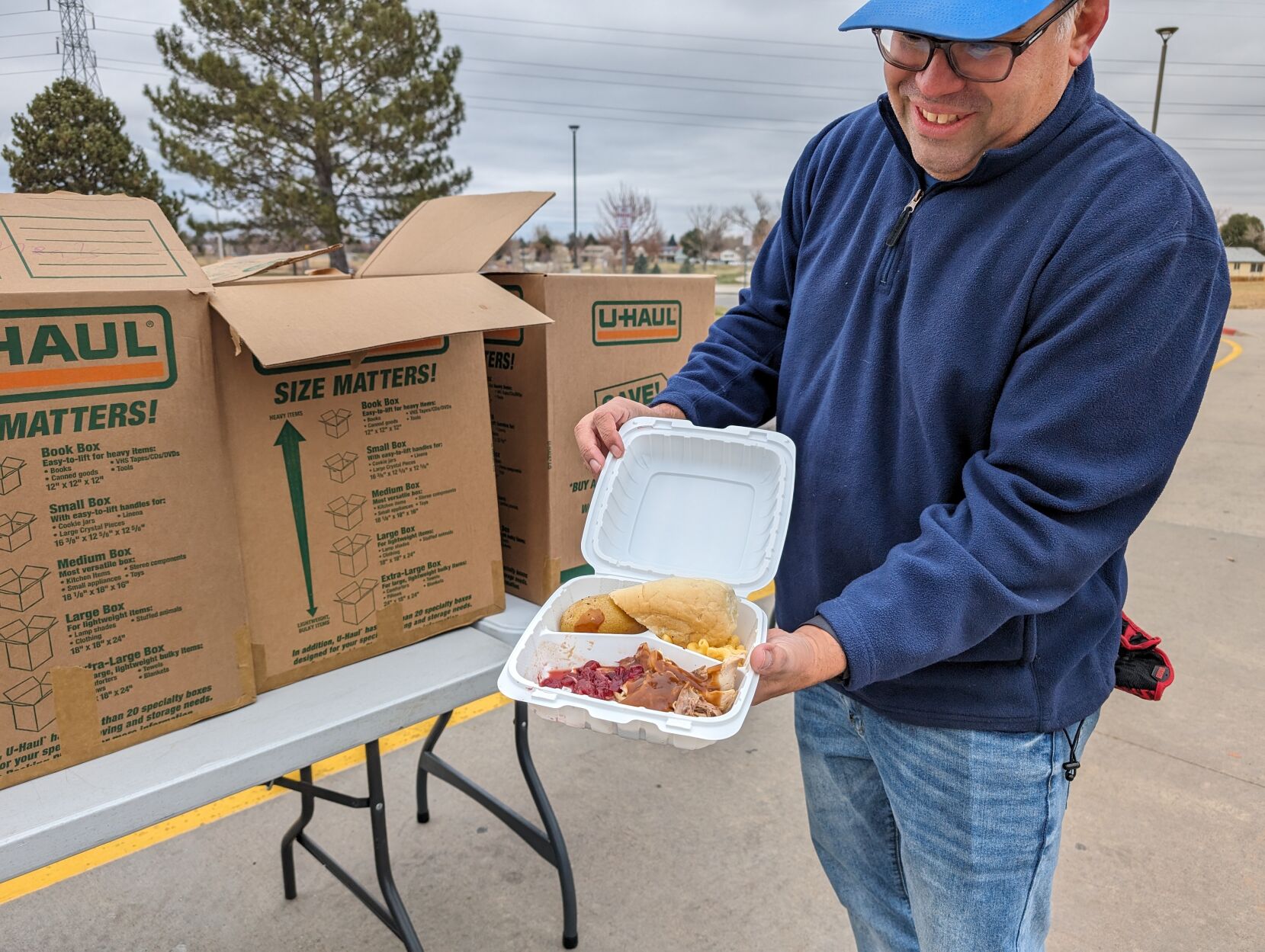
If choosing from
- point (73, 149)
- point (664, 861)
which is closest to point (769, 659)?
point (664, 861)

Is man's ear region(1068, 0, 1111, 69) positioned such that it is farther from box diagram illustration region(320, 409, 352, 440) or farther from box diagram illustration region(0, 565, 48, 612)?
box diagram illustration region(0, 565, 48, 612)

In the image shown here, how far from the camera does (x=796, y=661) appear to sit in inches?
45.0

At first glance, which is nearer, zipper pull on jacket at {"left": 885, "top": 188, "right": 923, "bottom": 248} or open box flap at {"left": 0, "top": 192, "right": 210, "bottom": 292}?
open box flap at {"left": 0, "top": 192, "right": 210, "bottom": 292}

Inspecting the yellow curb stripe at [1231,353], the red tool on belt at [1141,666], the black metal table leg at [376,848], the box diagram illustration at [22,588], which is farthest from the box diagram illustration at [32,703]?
the yellow curb stripe at [1231,353]

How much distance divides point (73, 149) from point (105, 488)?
867 inches

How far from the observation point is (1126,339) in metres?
1.10

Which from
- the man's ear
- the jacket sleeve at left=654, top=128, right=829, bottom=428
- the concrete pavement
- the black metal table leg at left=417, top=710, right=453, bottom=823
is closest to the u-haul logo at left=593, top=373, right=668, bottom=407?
the jacket sleeve at left=654, top=128, right=829, bottom=428

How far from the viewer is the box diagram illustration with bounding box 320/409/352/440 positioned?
5.22ft

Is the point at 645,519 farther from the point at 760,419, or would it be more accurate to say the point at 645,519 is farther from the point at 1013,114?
the point at 1013,114

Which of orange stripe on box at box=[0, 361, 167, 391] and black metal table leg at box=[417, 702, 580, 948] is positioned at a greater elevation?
orange stripe on box at box=[0, 361, 167, 391]

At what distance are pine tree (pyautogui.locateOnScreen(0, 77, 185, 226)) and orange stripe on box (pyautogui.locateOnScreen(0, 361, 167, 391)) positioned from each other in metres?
20.0

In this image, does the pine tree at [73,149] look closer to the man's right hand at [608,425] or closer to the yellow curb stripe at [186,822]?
the yellow curb stripe at [186,822]

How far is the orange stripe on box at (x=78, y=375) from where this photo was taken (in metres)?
1.24

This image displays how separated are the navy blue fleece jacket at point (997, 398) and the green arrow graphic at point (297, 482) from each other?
886 millimetres
